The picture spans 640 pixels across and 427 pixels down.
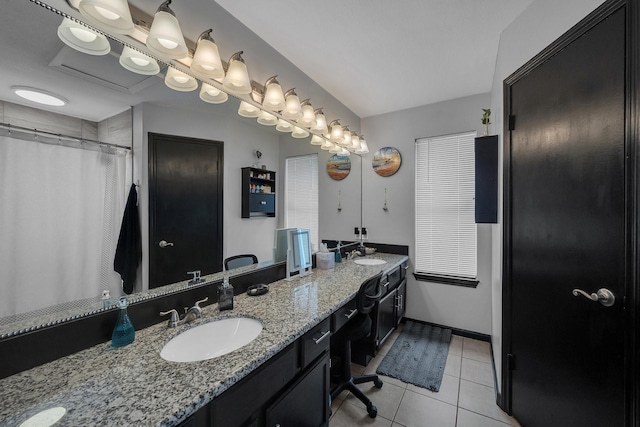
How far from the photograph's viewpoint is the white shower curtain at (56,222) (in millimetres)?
730

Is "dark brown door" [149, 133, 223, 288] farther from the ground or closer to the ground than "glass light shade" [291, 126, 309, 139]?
closer to the ground

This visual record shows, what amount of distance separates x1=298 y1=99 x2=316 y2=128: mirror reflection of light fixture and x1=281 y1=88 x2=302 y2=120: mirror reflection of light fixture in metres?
0.12

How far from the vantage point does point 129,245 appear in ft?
3.21

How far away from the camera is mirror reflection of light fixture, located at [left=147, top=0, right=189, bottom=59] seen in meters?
1.04

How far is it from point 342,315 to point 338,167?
5.80ft

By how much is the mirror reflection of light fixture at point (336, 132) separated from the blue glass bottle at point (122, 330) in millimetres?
2113

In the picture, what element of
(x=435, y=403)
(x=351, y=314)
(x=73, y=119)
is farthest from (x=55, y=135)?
(x=435, y=403)

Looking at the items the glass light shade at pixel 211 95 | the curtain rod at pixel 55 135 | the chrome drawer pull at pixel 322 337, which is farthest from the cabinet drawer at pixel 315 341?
the glass light shade at pixel 211 95

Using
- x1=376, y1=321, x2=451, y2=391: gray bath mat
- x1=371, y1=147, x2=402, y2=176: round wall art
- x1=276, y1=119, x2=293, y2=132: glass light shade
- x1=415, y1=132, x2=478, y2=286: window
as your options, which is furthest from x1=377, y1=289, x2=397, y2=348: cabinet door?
x1=276, y1=119, x2=293, y2=132: glass light shade

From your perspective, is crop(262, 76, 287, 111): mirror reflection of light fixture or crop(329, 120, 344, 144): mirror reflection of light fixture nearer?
crop(262, 76, 287, 111): mirror reflection of light fixture

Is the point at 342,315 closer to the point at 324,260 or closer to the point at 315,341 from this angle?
the point at 315,341

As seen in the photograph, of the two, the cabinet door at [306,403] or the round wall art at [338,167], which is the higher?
the round wall art at [338,167]

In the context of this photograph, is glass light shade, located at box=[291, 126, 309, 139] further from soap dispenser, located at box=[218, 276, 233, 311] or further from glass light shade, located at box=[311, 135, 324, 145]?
soap dispenser, located at box=[218, 276, 233, 311]

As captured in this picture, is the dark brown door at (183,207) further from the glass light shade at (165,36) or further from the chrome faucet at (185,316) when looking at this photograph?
the glass light shade at (165,36)
